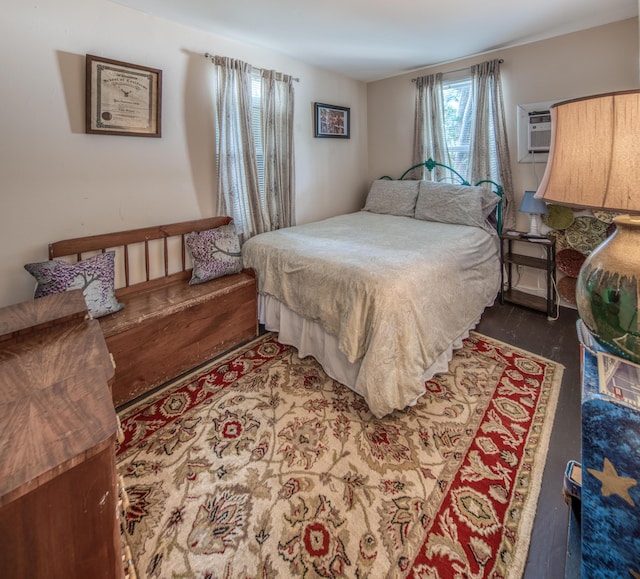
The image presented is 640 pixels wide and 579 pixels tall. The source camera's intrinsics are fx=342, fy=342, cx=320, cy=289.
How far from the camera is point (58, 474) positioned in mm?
635

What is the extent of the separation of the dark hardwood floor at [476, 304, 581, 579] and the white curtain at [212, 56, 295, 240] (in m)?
2.13

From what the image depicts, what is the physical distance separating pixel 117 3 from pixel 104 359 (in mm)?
2407

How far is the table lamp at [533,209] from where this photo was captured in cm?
286

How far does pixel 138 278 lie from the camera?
251cm

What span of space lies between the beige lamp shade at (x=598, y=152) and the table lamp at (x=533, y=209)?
2203mm

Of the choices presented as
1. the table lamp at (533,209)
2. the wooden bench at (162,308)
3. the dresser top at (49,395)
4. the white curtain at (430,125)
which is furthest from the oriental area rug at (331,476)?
the white curtain at (430,125)

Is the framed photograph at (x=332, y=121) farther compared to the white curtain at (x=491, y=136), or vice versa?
the framed photograph at (x=332, y=121)

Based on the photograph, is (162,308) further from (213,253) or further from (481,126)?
(481,126)

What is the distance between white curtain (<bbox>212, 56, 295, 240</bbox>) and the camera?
2.76 metres

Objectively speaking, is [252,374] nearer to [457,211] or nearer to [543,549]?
[543,549]

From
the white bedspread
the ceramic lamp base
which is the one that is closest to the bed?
the white bedspread

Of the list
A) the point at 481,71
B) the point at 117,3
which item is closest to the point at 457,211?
the point at 481,71

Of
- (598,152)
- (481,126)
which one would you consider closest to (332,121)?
(481,126)

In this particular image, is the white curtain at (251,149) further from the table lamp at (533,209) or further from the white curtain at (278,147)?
the table lamp at (533,209)
